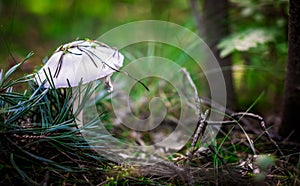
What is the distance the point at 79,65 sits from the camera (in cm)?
114

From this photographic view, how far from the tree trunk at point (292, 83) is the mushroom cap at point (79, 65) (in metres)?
0.65

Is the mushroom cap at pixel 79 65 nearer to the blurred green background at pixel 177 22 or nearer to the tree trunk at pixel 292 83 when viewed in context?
the blurred green background at pixel 177 22

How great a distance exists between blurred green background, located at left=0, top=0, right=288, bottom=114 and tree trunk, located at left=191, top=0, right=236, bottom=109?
4 centimetres

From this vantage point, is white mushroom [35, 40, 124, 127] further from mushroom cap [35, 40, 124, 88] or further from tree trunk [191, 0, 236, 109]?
tree trunk [191, 0, 236, 109]

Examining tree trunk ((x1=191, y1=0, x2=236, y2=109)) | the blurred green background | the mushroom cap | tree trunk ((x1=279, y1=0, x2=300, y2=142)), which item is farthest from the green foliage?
the mushroom cap

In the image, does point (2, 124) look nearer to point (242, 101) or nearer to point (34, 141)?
point (34, 141)

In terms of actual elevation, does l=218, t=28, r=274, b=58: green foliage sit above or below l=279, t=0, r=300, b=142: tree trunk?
above

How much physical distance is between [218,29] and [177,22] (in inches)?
43.0

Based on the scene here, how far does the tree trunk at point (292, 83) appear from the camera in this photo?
3.99 ft

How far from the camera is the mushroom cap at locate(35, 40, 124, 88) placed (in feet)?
3.69

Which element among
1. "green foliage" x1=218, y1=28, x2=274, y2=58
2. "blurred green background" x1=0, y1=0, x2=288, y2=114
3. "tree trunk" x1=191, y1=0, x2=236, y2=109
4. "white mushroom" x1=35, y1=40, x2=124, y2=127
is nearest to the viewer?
"white mushroom" x1=35, y1=40, x2=124, y2=127

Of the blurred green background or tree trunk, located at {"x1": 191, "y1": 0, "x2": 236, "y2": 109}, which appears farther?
tree trunk, located at {"x1": 191, "y1": 0, "x2": 236, "y2": 109}

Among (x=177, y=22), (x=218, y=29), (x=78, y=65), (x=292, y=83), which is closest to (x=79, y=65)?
(x=78, y=65)

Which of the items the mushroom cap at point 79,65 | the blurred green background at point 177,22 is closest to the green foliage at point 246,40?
the blurred green background at point 177,22
